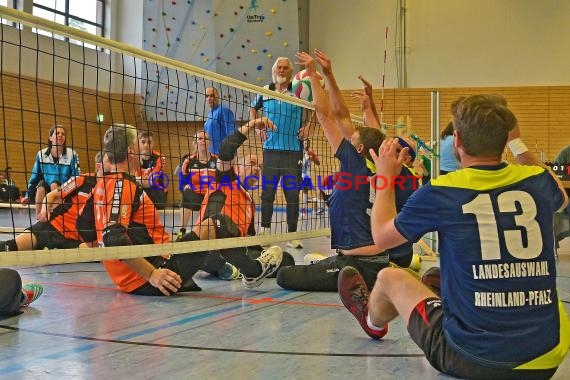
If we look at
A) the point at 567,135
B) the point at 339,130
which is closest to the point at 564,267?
the point at 339,130

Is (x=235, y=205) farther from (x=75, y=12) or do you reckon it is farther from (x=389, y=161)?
(x=75, y=12)

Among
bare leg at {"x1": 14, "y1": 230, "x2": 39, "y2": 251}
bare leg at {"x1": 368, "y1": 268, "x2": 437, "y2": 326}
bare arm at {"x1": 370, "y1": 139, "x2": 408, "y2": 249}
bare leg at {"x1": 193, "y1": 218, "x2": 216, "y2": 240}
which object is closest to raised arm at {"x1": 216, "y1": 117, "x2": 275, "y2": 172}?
bare leg at {"x1": 193, "y1": 218, "x2": 216, "y2": 240}

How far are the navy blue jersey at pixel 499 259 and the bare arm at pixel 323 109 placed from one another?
213 centimetres

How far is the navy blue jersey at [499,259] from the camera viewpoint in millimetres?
2047

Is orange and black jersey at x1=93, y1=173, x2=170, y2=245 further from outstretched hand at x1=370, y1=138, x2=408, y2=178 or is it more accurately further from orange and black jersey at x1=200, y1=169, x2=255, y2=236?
outstretched hand at x1=370, y1=138, x2=408, y2=178

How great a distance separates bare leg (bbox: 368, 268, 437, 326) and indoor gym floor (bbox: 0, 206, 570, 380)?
21 cm

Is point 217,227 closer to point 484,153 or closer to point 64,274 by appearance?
point 64,274

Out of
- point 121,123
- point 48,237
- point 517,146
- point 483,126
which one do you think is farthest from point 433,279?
point 121,123

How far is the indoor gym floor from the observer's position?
234 cm

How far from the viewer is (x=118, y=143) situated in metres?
4.00

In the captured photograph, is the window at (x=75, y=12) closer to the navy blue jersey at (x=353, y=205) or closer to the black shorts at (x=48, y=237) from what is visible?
the black shorts at (x=48, y=237)

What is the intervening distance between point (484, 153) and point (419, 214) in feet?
0.99

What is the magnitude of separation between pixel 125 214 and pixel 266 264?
105 cm

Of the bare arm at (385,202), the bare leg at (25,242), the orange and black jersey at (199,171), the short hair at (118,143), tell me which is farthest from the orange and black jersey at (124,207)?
the bare arm at (385,202)
